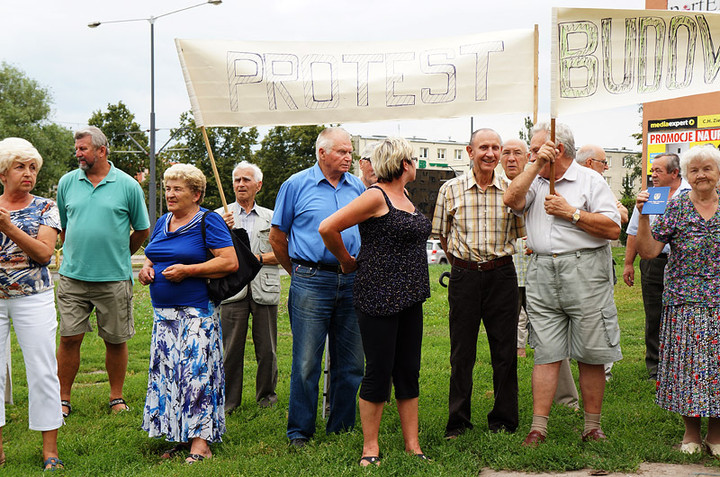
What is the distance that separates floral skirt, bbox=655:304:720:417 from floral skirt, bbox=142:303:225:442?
3.36m

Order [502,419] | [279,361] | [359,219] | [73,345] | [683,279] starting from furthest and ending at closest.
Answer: [279,361]
[73,345]
[502,419]
[683,279]
[359,219]

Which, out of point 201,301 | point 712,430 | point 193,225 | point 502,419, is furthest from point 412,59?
point 712,430

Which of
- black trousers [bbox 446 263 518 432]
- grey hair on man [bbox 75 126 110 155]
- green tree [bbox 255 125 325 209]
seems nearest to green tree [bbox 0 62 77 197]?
A: green tree [bbox 255 125 325 209]

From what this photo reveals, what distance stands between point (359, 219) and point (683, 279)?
2411mm

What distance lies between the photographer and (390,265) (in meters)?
4.72

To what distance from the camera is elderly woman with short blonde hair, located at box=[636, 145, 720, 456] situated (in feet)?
15.9

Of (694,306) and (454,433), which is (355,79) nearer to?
(454,433)

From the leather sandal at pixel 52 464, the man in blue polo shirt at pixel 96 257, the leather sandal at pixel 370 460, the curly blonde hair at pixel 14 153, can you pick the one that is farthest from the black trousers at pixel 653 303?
the curly blonde hair at pixel 14 153

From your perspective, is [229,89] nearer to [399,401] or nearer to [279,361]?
[399,401]

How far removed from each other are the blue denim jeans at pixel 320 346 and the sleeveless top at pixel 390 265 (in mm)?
577

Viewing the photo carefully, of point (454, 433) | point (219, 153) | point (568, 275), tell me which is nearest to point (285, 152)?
point (219, 153)

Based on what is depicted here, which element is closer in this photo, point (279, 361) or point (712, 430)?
point (712, 430)

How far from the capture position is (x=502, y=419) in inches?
219

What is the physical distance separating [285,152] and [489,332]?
167 ft
